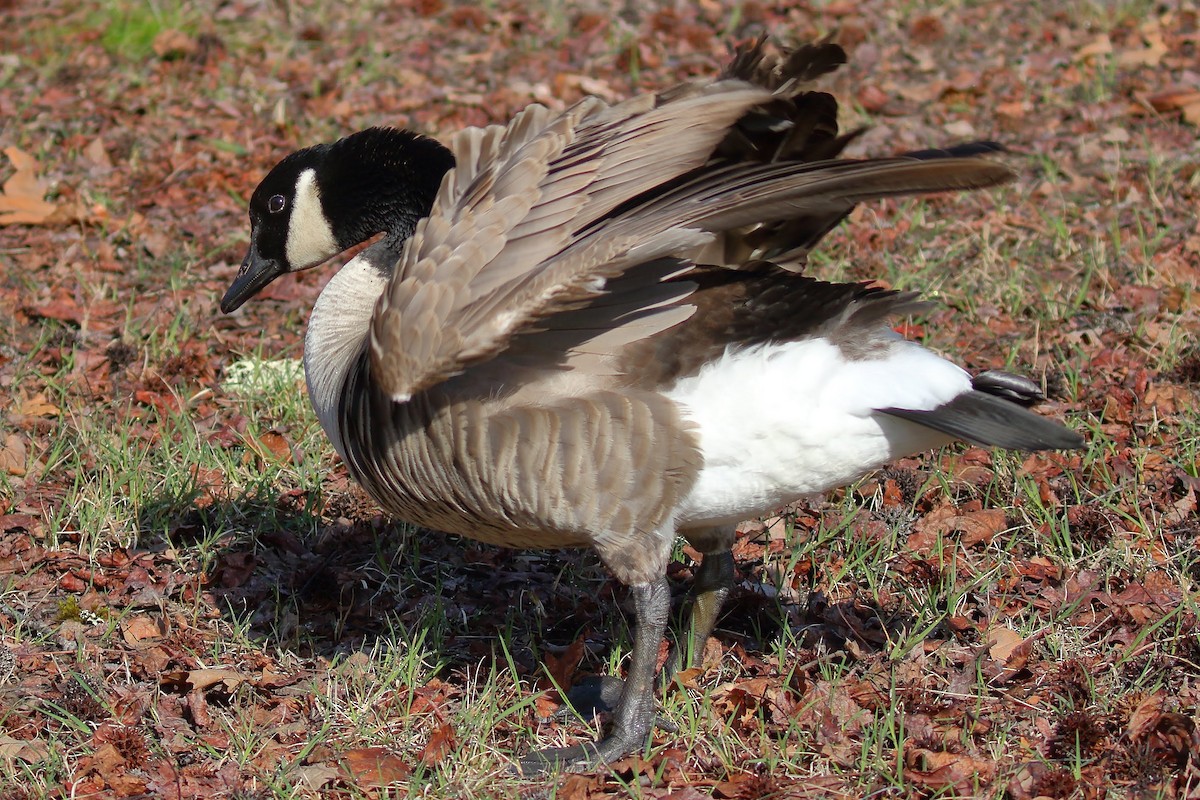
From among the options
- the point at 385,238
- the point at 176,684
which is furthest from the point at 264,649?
the point at 385,238

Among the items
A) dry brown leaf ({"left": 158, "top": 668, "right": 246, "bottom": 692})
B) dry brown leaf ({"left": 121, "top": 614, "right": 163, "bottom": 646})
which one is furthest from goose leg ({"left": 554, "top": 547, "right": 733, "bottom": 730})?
dry brown leaf ({"left": 121, "top": 614, "right": 163, "bottom": 646})

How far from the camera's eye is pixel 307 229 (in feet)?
15.6

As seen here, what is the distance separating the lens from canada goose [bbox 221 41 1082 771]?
3516 millimetres

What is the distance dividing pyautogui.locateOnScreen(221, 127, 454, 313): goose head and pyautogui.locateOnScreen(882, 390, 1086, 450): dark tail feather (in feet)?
6.09

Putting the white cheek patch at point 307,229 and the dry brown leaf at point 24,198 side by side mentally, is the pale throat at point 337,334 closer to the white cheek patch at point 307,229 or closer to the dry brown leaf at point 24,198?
the white cheek patch at point 307,229

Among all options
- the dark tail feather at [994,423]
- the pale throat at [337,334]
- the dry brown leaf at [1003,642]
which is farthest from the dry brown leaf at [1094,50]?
the pale throat at [337,334]

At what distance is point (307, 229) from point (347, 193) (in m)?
0.22

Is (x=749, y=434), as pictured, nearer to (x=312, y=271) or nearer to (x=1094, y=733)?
(x=1094, y=733)

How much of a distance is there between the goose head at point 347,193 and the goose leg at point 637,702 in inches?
58.1

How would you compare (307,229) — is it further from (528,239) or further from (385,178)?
(528,239)

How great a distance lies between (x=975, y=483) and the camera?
5.12 metres

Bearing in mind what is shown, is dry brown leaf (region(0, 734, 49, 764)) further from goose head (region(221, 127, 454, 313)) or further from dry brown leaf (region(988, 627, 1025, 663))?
dry brown leaf (region(988, 627, 1025, 663))

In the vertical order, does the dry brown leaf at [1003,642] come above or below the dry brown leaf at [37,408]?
below

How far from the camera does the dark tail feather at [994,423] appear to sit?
11.8ft
